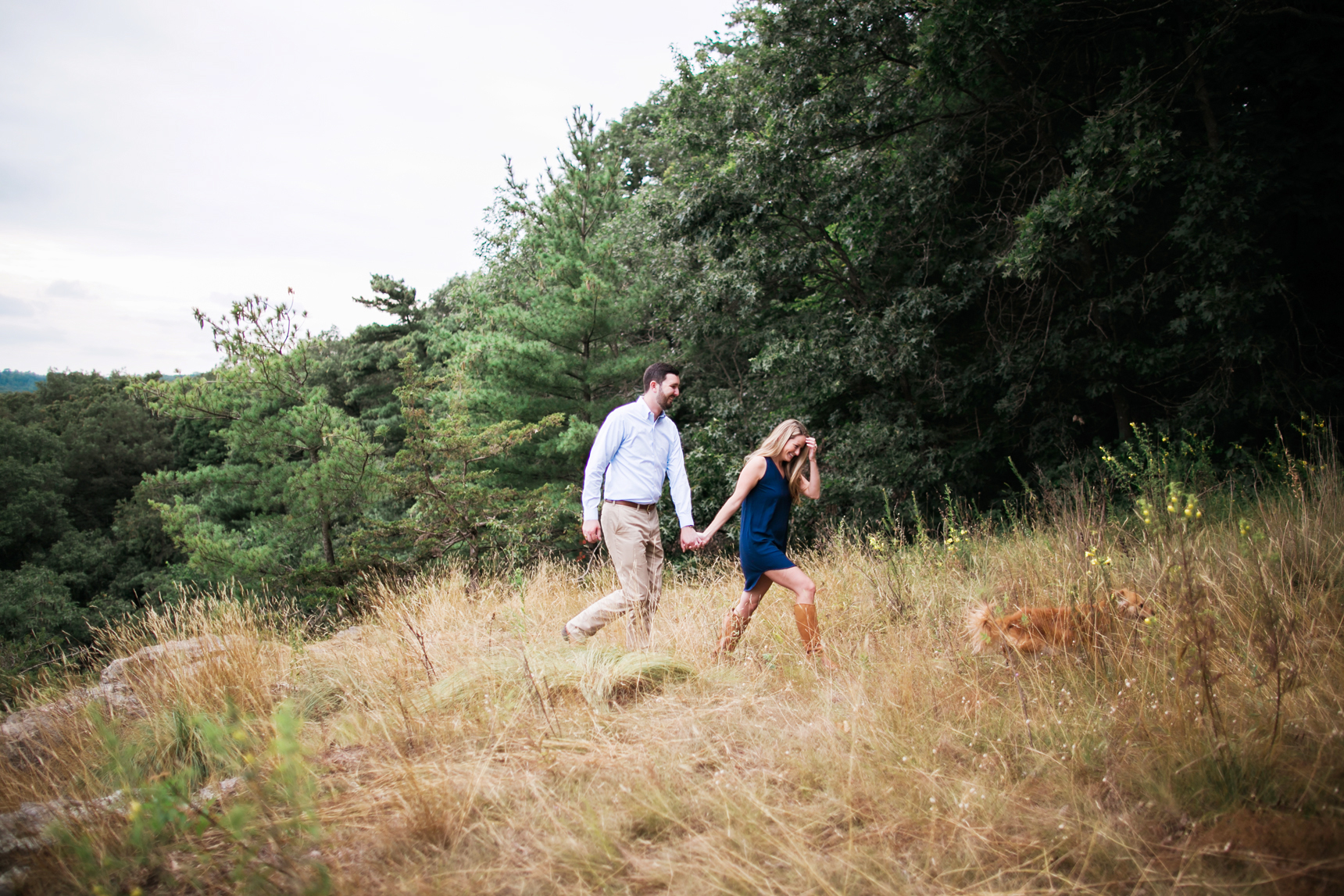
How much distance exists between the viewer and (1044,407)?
10477 mm

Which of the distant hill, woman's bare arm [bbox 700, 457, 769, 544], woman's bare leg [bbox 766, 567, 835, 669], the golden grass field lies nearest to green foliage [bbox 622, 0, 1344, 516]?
the golden grass field

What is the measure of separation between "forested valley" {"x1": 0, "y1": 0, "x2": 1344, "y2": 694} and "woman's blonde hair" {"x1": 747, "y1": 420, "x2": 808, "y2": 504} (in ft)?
10.1

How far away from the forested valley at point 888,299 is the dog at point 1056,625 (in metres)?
2.95

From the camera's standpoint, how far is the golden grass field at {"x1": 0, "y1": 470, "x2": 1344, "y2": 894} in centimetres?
214

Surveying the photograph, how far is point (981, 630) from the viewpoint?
357 cm

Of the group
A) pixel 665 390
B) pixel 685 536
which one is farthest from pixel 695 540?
pixel 665 390

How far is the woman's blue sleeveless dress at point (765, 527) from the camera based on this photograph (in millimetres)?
4102

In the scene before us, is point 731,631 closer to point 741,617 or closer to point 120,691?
point 741,617

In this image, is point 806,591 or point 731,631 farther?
point 731,631

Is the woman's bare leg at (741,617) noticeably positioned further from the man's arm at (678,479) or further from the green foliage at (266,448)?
the green foliage at (266,448)

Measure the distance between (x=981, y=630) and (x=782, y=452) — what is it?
1461 mm

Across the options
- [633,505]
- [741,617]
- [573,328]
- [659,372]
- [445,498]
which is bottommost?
[741,617]

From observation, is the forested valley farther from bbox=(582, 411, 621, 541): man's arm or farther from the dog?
bbox=(582, 411, 621, 541): man's arm

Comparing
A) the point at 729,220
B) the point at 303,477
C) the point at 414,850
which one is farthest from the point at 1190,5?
the point at 303,477
